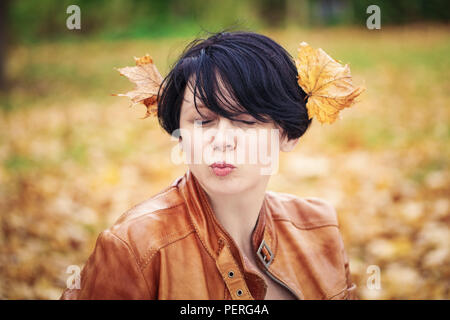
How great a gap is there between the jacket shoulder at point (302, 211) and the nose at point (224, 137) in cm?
53

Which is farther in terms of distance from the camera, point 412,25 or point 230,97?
point 412,25

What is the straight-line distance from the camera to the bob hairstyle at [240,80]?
5.38 feet

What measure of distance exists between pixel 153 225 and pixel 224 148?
381 mm

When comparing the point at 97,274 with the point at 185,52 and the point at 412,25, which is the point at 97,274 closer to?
the point at 185,52

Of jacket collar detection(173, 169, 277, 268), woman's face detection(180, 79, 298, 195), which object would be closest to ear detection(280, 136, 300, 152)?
woman's face detection(180, 79, 298, 195)

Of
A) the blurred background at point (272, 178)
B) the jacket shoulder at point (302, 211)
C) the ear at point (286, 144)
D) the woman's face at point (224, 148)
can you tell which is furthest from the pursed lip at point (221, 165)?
the blurred background at point (272, 178)

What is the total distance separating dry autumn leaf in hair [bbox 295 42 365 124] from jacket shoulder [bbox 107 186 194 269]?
2.13 feet

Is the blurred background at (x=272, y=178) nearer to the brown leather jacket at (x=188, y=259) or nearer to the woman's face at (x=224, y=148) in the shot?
the woman's face at (x=224, y=148)

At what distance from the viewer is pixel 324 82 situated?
5.71 feet

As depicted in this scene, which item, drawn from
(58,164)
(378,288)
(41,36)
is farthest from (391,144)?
(41,36)

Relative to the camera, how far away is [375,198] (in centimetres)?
422

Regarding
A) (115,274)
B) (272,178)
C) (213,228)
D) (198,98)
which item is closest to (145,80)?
(198,98)

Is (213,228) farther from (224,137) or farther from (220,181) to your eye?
(224,137)

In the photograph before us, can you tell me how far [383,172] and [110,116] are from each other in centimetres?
438
